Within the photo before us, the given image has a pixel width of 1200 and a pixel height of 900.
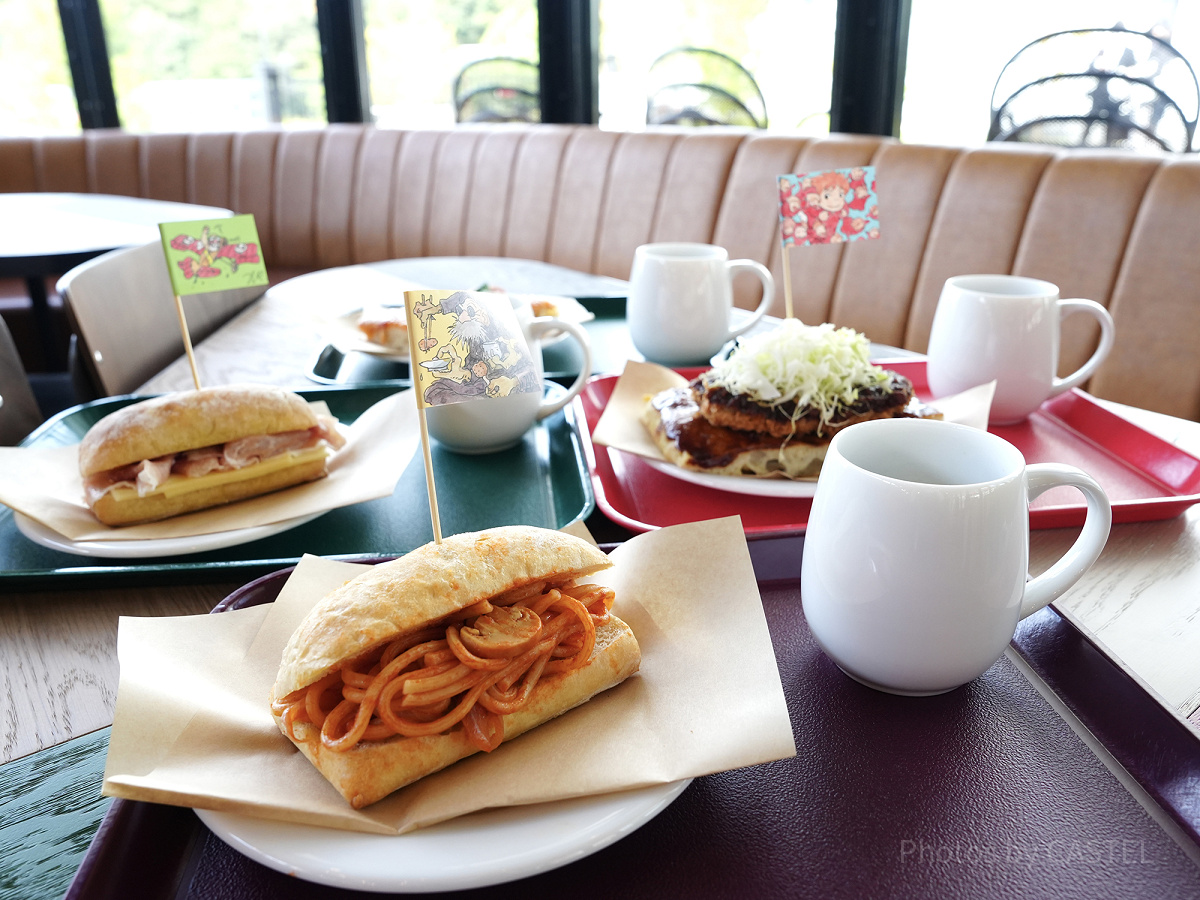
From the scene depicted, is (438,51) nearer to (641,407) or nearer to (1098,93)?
(1098,93)

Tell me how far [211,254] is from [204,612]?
696 millimetres

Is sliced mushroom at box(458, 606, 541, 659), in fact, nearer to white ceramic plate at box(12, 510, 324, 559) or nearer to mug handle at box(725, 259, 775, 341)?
white ceramic plate at box(12, 510, 324, 559)

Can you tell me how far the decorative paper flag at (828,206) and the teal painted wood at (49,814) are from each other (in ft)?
4.33

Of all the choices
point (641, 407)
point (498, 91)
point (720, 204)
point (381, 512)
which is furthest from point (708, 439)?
point (498, 91)

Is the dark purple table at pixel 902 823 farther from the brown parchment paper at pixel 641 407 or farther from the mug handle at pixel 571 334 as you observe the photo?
the mug handle at pixel 571 334

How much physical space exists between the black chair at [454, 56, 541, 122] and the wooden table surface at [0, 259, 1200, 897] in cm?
399

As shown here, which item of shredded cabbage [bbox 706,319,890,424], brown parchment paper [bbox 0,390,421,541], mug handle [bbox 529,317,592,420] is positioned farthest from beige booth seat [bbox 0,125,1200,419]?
brown parchment paper [bbox 0,390,421,541]

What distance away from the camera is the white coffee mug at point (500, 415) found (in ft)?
4.40

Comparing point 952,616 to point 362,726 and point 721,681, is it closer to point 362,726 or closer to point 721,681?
point 721,681

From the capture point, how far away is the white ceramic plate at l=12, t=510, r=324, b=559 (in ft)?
3.30

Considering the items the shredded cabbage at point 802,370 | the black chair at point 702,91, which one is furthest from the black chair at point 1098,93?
the shredded cabbage at point 802,370

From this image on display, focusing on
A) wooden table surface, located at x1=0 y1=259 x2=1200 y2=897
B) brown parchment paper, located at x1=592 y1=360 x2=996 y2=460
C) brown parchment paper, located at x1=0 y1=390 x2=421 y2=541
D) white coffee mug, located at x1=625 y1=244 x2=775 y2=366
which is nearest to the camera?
wooden table surface, located at x1=0 y1=259 x2=1200 y2=897

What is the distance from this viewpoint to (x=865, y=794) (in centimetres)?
67

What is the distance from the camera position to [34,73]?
4.99 meters
